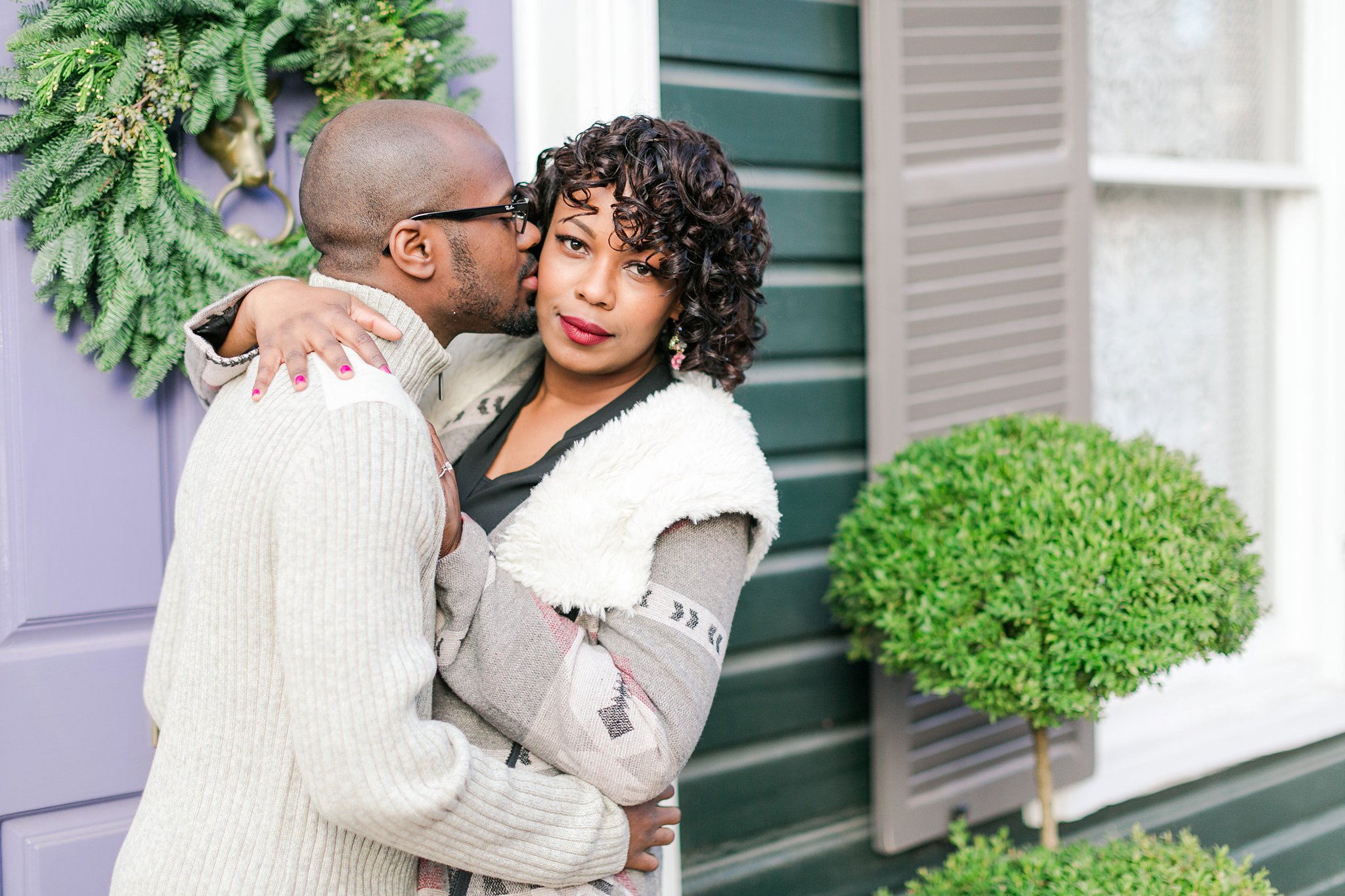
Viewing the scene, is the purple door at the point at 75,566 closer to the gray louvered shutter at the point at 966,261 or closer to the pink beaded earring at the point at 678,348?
the pink beaded earring at the point at 678,348

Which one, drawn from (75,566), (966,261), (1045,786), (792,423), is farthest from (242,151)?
(1045,786)

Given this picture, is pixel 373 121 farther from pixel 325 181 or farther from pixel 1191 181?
pixel 1191 181

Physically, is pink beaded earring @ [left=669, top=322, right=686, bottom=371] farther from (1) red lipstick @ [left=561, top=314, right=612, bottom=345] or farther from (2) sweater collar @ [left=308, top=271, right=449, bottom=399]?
(2) sweater collar @ [left=308, top=271, right=449, bottom=399]

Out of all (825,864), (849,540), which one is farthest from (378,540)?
(825,864)

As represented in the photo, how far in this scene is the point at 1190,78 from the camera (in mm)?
3271

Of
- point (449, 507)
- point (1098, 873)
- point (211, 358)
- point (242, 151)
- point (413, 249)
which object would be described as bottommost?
point (1098, 873)

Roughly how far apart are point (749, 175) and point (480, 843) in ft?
5.22

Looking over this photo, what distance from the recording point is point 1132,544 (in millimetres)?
1935

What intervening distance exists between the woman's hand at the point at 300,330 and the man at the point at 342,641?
3cm

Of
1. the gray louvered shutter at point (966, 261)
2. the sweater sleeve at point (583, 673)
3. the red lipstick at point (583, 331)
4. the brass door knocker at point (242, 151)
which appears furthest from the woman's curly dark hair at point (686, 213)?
the gray louvered shutter at point (966, 261)

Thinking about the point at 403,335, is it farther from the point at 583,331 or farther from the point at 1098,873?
the point at 1098,873

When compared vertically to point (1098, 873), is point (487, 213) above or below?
above

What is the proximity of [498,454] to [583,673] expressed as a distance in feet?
1.69

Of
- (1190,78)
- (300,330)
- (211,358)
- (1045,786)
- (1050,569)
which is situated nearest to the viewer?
(300,330)
